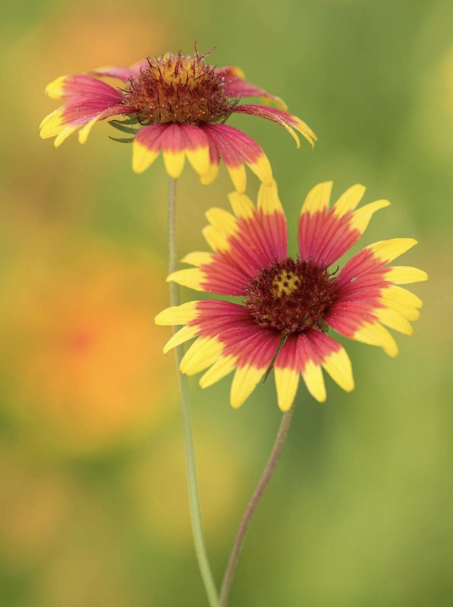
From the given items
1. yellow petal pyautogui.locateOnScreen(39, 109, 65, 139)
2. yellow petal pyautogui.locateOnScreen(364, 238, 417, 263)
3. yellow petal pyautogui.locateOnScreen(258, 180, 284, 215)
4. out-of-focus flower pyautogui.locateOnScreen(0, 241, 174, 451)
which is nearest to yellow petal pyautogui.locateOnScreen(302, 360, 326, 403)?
yellow petal pyautogui.locateOnScreen(364, 238, 417, 263)

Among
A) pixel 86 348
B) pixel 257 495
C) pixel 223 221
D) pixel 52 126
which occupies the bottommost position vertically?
pixel 257 495

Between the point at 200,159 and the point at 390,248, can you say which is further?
the point at 390,248

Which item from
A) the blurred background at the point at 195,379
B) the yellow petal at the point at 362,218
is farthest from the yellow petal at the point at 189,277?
the blurred background at the point at 195,379

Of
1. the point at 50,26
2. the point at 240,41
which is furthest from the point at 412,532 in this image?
the point at 50,26

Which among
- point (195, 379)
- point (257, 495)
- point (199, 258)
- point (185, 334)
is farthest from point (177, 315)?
point (195, 379)

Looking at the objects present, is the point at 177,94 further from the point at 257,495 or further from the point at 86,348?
the point at 86,348

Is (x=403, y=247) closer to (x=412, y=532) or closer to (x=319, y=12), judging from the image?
(x=412, y=532)
